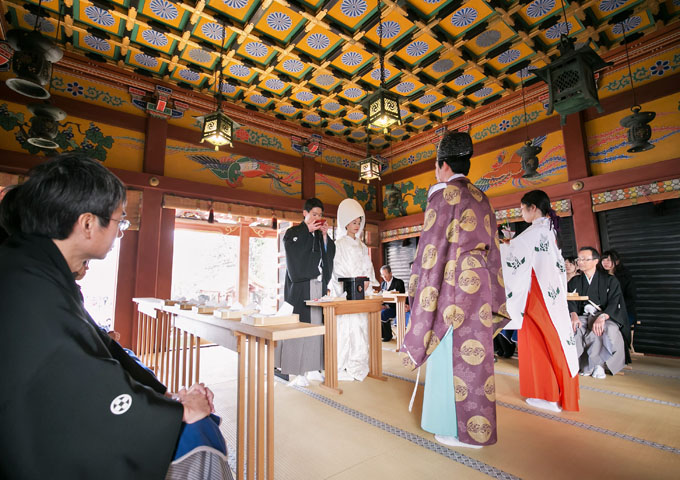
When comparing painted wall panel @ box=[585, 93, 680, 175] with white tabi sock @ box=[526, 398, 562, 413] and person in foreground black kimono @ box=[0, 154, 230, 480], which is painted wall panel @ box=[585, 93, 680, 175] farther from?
person in foreground black kimono @ box=[0, 154, 230, 480]

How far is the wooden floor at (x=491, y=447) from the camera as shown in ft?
5.77

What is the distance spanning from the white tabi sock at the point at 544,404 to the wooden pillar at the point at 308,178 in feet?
17.8

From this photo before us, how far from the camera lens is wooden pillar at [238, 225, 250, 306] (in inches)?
281

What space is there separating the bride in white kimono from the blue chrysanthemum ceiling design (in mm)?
2004

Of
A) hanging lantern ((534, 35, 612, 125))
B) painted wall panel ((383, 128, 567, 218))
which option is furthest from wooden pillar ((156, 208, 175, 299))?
hanging lantern ((534, 35, 612, 125))

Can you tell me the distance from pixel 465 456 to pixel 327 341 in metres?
1.60

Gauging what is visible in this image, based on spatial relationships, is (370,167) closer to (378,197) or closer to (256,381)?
(378,197)

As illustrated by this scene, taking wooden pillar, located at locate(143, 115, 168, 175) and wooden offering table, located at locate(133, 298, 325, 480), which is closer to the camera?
wooden offering table, located at locate(133, 298, 325, 480)

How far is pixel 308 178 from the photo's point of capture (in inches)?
285

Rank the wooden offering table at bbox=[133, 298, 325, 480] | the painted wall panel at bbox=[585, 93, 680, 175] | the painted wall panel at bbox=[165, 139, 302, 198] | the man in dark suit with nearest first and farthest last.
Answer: the wooden offering table at bbox=[133, 298, 325, 480]
the painted wall panel at bbox=[585, 93, 680, 175]
the painted wall panel at bbox=[165, 139, 302, 198]
the man in dark suit

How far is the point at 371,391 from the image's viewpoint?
10.3 feet

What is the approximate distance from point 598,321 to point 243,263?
20.7 ft

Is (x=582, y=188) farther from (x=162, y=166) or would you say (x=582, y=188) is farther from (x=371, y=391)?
(x=162, y=166)

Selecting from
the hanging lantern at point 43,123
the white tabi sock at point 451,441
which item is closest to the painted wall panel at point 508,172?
the white tabi sock at point 451,441
